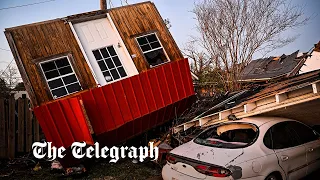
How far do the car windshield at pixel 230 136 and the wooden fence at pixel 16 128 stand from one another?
6072mm

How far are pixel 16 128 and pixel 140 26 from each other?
5.90 meters

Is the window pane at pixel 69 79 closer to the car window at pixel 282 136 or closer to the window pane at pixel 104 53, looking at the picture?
the window pane at pixel 104 53

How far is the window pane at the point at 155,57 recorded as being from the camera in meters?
9.64

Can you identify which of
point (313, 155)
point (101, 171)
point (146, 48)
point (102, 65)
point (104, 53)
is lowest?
point (313, 155)

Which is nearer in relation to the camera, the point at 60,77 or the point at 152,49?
the point at 60,77

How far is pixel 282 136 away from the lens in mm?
5070

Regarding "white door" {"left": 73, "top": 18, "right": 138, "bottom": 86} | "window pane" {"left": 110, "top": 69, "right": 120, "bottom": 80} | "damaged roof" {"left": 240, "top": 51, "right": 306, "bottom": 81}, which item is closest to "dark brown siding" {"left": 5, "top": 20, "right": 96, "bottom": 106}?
"white door" {"left": 73, "top": 18, "right": 138, "bottom": 86}

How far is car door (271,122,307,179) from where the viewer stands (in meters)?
4.81

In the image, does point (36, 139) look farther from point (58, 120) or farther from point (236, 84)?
point (236, 84)

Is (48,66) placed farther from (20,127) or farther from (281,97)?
(281,97)

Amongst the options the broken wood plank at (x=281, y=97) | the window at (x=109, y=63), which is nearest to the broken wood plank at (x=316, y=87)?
the broken wood plank at (x=281, y=97)

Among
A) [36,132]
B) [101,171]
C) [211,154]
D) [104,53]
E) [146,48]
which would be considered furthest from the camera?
[146,48]

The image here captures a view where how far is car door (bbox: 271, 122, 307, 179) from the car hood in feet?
3.05

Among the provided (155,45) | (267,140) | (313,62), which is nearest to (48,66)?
(155,45)
